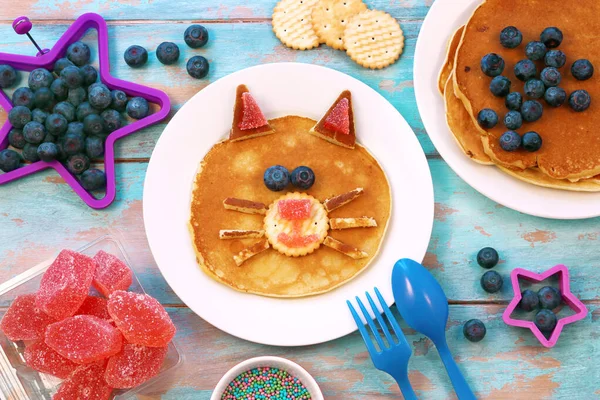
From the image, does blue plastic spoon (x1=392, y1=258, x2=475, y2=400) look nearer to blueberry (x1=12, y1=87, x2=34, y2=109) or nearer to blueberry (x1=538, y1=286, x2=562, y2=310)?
blueberry (x1=538, y1=286, x2=562, y2=310)

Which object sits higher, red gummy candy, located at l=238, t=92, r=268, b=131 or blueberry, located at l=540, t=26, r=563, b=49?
blueberry, located at l=540, t=26, r=563, b=49

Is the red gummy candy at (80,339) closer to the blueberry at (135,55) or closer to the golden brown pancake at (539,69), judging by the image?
the blueberry at (135,55)

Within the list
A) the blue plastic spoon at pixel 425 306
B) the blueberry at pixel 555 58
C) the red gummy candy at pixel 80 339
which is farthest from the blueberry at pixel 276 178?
the blueberry at pixel 555 58

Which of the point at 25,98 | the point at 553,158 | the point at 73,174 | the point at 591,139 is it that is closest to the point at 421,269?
the point at 553,158

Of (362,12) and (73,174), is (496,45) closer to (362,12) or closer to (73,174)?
(362,12)

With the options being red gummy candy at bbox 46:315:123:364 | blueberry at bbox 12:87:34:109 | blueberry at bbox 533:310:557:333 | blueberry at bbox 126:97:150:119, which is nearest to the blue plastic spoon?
blueberry at bbox 533:310:557:333

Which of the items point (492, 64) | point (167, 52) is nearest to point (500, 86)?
point (492, 64)
